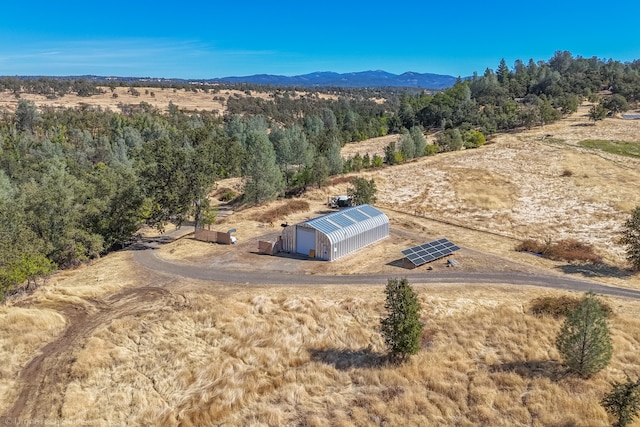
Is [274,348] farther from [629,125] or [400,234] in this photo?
[629,125]

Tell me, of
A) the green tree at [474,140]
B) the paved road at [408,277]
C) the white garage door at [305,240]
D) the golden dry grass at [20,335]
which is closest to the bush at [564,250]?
the paved road at [408,277]

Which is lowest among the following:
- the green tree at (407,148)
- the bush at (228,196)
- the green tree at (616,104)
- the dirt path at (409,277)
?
the bush at (228,196)

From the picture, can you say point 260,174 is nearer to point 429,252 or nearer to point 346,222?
point 346,222

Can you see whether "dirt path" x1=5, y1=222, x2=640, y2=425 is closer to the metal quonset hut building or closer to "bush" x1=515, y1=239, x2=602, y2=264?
the metal quonset hut building

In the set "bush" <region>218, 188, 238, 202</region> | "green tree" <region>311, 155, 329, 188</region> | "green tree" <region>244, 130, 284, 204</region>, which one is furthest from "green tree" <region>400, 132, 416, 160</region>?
"green tree" <region>244, 130, 284, 204</region>

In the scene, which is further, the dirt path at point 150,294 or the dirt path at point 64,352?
the dirt path at point 150,294

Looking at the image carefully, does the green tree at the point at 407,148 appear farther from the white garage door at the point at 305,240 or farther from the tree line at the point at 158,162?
the white garage door at the point at 305,240

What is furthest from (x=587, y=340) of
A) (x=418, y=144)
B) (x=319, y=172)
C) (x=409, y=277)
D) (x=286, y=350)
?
(x=418, y=144)
